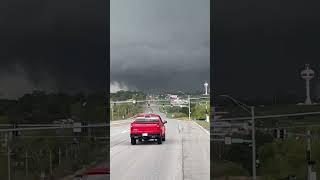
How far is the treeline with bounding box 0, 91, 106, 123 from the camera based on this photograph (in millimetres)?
21797

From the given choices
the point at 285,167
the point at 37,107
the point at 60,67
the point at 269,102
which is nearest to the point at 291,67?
the point at 269,102

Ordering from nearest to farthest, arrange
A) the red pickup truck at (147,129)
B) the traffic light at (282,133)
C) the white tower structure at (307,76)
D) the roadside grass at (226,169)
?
the roadside grass at (226,169)
the traffic light at (282,133)
the white tower structure at (307,76)
the red pickup truck at (147,129)

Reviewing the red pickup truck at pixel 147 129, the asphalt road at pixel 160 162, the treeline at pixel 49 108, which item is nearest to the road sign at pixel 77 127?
the treeline at pixel 49 108

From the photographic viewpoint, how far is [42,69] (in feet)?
81.0

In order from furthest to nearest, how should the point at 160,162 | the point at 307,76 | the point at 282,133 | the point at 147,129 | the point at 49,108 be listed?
the point at 147,129 < the point at 49,108 < the point at 307,76 < the point at 160,162 < the point at 282,133

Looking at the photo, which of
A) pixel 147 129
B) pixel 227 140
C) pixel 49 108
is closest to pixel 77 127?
pixel 49 108

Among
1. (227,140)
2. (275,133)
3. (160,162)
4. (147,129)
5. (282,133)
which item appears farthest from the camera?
(147,129)

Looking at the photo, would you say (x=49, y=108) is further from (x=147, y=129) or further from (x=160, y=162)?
(x=160, y=162)

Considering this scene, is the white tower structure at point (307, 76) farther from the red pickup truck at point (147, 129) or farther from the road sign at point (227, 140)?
the red pickup truck at point (147, 129)

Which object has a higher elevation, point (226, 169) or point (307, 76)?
point (307, 76)

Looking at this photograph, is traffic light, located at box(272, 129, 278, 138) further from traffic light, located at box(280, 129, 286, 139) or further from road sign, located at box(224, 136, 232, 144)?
road sign, located at box(224, 136, 232, 144)

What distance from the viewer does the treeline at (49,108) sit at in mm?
21797

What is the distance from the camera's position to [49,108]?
85.3 ft

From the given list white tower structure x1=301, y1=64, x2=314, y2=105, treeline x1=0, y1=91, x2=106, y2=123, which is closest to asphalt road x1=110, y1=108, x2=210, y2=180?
treeline x1=0, y1=91, x2=106, y2=123
